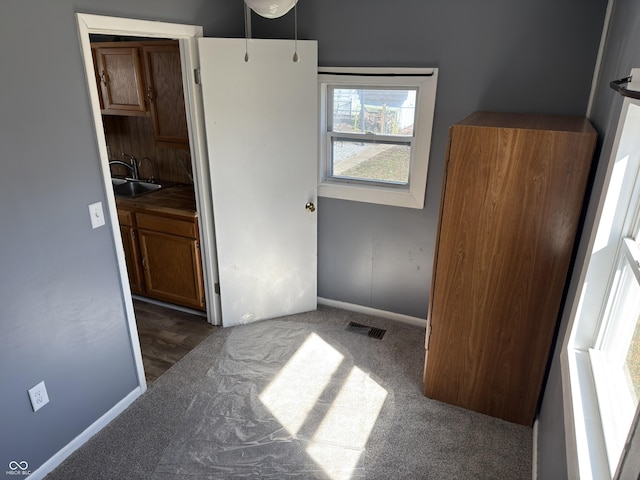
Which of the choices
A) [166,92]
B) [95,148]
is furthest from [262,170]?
[95,148]

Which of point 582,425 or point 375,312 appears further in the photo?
point 375,312

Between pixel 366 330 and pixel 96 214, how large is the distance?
6.44 feet

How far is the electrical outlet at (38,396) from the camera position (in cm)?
191

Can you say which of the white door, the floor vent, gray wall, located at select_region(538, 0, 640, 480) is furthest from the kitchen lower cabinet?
gray wall, located at select_region(538, 0, 640, 480)

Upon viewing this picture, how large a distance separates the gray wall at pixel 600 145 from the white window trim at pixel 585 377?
113mm

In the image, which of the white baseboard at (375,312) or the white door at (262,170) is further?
the white baseboard at (375,312)

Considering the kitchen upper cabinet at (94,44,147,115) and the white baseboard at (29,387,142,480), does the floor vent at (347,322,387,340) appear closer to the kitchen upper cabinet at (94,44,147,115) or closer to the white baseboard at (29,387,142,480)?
the white baseboard at (29,387,142,480)

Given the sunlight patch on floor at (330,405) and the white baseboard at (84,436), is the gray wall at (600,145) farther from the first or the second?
the white baseboard at (84,436)

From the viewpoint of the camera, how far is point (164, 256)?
3.24m

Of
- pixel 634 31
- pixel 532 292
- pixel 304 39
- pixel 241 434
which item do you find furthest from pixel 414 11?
pixel 241 434

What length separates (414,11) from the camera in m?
2.57

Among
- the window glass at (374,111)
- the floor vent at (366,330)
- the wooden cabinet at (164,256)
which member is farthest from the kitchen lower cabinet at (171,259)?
the window glass at (374,111)

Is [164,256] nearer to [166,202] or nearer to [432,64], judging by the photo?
[166,202]

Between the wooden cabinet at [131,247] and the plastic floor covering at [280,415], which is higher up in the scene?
the wooden cabinet at [131,247]
